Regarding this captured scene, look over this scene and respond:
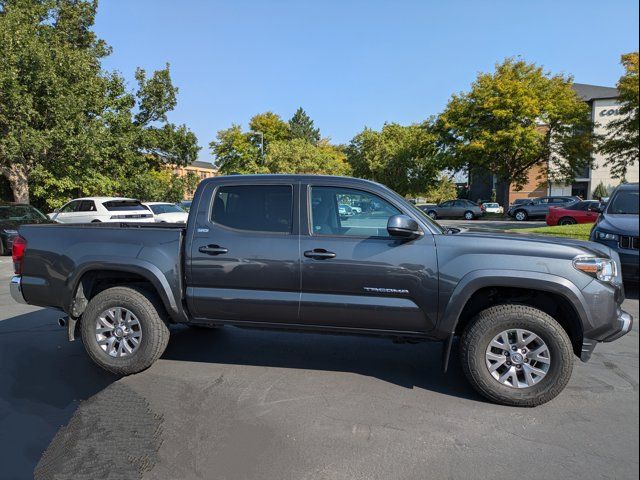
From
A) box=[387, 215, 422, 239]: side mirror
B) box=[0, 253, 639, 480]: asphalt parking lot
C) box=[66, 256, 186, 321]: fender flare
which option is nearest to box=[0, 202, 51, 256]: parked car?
box=[0, 253, 639, 480]: asphalt parking lot

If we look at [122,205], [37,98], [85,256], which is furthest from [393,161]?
[85,256]

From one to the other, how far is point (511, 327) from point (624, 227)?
116 centimetres

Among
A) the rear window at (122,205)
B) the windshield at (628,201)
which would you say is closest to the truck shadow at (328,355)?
the windshield at (628,201)

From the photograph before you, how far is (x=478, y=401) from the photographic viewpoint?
3.83m

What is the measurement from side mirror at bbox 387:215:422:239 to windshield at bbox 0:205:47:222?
1379 centimetres

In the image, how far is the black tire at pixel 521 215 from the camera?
1183 inches

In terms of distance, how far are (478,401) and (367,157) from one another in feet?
137

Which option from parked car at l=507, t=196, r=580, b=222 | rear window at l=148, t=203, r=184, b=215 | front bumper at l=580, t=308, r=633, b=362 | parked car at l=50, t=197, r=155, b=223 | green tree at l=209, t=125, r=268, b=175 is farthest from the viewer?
green tree at l=209, t=125, r=268, b=175

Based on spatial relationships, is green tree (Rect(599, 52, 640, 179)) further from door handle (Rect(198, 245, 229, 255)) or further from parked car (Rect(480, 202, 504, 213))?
parked car (Rect(480, 202, 504, 213))

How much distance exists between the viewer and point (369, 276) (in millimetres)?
3881

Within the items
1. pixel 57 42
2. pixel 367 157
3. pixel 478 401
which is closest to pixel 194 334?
pixel 478 401

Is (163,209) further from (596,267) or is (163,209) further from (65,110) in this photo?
(596,267)

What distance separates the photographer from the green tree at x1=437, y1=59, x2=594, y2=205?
29.5 meters

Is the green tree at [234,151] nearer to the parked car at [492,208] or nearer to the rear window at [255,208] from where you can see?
the parked car at [492,208]
